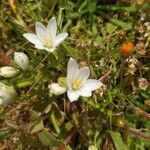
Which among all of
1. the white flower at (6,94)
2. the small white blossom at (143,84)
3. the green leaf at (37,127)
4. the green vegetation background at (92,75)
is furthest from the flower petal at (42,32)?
the small white blossom at (143,84)

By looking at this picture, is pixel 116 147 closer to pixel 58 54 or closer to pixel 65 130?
pixel 65 130

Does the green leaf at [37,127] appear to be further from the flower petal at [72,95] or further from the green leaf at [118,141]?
the green leaf at [118,141]

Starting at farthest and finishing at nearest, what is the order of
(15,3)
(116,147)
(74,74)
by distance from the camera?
(15,3), (116,147), (74,74)

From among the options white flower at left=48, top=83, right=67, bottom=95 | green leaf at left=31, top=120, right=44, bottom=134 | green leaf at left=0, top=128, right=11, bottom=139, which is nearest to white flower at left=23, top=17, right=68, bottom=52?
white flower at left=48, top=83, right=67, bottom=95

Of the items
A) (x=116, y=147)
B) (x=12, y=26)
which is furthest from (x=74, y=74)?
(x=12, y=26)

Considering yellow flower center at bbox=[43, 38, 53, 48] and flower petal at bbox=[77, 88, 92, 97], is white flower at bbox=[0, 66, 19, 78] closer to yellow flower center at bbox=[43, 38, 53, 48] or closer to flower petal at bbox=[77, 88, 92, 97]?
yellow flower center at bbox=[43, 38, 53, 48]

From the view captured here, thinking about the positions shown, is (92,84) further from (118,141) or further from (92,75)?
(118,141)
